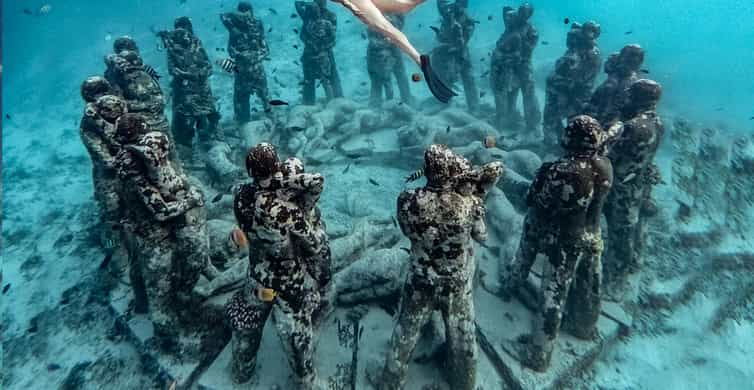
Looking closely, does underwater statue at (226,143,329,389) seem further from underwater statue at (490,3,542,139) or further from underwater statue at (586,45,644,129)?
underwater statue at (490,3,542,139)

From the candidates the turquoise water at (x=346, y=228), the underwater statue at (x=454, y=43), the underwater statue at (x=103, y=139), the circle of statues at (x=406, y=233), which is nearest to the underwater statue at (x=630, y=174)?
the circle of statues at (x=406, y=233)

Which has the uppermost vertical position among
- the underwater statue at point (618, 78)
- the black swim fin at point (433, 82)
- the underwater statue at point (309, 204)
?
the black swim fin at point (433, 82)

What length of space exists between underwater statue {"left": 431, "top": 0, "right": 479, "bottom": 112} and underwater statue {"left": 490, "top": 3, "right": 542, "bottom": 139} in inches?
54.6

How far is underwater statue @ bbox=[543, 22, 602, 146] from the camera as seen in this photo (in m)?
11.1

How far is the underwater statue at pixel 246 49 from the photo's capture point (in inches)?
502

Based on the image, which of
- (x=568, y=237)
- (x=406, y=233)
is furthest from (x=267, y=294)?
(x=568, y=237)

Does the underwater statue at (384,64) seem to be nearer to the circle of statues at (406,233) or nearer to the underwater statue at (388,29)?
the circle of statues at (406,233)

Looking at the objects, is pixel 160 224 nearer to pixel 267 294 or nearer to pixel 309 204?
pixel 267 294

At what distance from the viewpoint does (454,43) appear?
1452cm

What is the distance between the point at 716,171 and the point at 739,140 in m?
1.70

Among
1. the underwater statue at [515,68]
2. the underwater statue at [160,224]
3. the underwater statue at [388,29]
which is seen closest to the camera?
the underwater statue at [388,29]

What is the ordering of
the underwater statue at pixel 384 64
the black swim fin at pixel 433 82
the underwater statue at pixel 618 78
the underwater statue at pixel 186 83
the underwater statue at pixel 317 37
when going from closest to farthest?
the black swim fin at pixel 433 82, the underwater statue at pixel 618 78, the underwater statue at pixel 186 83, the underwater statue at pixel 317 37, the underwater statue at pixel 384 64

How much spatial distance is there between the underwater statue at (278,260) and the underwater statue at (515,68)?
435 inches

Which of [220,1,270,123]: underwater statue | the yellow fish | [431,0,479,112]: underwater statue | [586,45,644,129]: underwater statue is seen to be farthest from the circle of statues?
[431,0,479,112]: underwater statue
